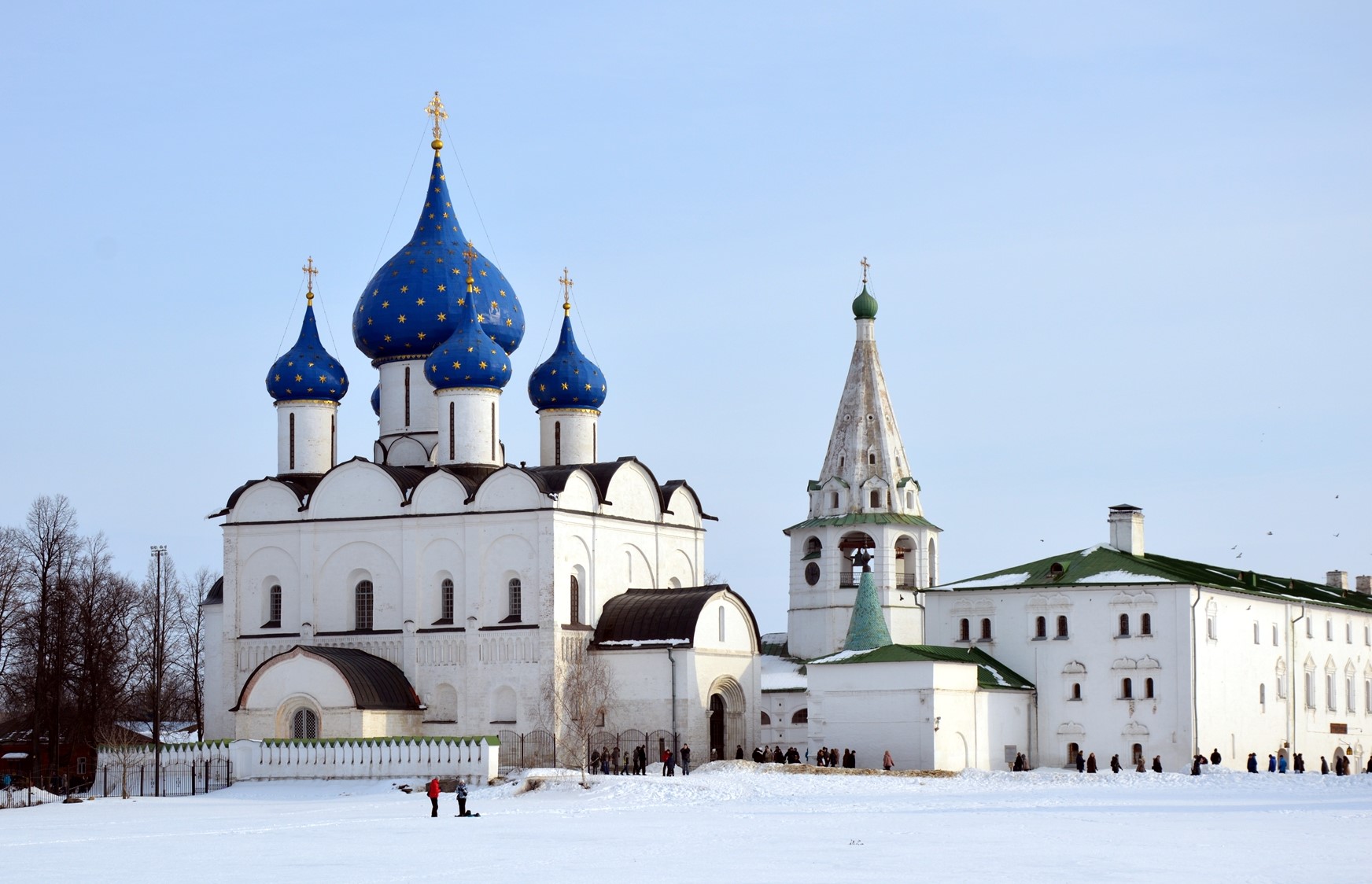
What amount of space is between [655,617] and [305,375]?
8.90 meters

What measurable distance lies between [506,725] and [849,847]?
18.2 metres

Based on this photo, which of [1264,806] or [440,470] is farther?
[440,470]

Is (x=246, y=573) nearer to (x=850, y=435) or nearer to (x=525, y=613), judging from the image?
(x=525, y=613)

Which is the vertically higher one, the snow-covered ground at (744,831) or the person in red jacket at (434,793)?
the person in red jacket at (434,793)

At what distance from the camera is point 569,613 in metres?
39.9

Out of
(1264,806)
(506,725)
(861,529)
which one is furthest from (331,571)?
(1264,806)

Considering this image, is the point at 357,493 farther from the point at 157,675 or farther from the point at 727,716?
the point at 727,716

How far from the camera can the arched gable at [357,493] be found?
40906 millimetres

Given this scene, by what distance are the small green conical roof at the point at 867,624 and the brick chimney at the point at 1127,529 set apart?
5.37 metres

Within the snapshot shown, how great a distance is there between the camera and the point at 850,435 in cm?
4862

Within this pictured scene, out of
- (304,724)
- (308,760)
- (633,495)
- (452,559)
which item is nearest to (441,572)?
(452,559)

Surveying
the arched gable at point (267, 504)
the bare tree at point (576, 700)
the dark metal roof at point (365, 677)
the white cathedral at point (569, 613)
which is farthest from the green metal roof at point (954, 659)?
the arched gable at point (267, 504)

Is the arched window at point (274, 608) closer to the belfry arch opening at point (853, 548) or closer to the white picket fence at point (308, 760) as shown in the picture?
the white picket fence at point (308, 760)

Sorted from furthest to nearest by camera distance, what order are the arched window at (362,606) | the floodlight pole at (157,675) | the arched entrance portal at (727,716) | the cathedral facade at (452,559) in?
the arched window at (362,606) → the arched entrance portal at (727,716) → the cathedral facade at (452,559) → the floodlight pole at (157,675)
